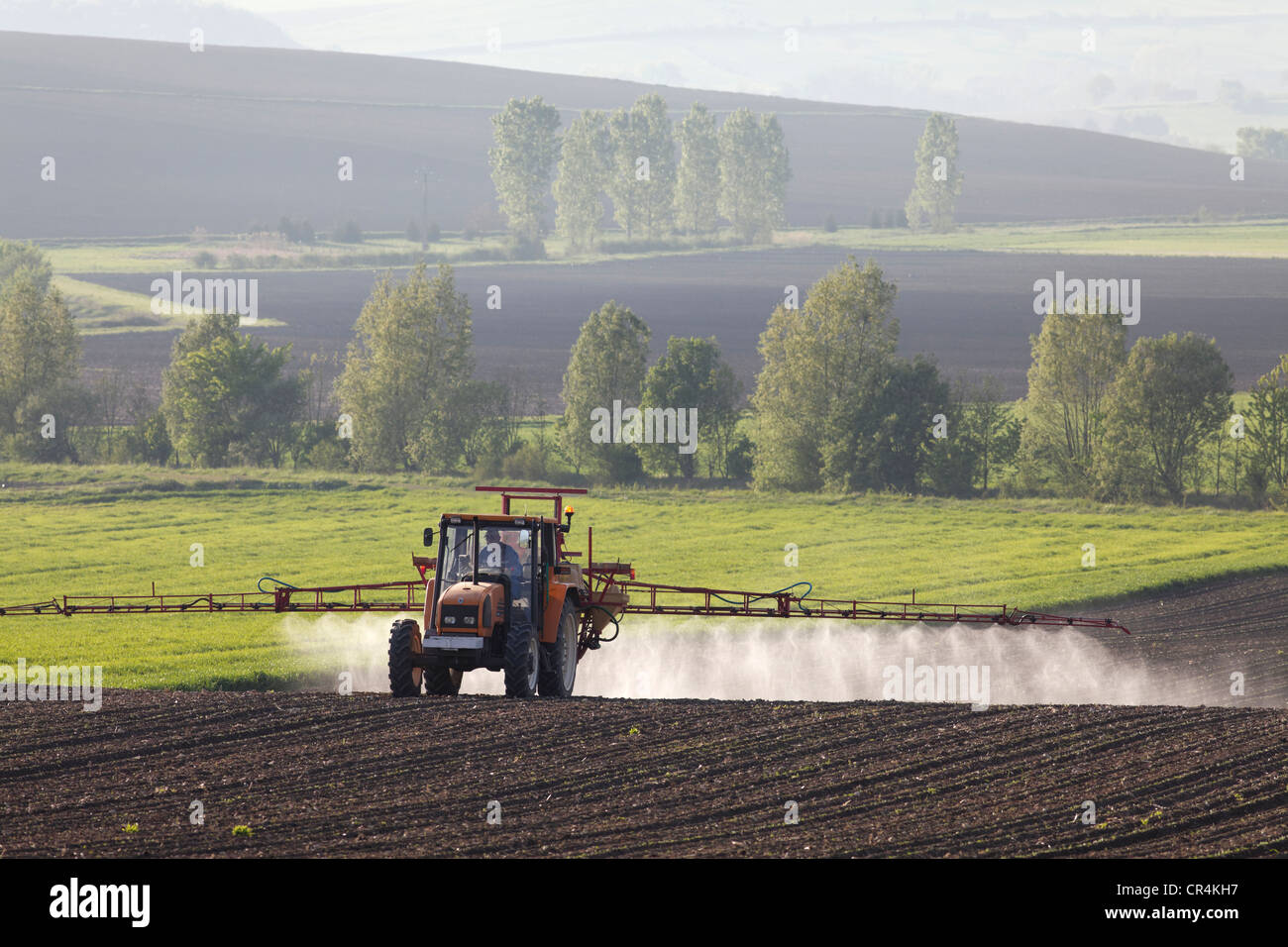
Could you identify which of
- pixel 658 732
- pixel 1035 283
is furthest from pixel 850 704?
pixel 1035 283

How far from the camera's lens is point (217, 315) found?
76.1 metres

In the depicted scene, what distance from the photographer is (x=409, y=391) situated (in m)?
72.6

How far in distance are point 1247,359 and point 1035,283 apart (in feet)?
183

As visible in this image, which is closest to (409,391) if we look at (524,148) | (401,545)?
(401,545)

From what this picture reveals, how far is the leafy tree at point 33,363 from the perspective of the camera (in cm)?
7569

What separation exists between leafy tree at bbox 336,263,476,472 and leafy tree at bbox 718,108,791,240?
118m

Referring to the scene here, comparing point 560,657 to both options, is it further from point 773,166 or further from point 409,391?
point 773,166

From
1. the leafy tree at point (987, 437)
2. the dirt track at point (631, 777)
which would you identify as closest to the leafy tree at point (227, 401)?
the leafy tree at point (987, 437)

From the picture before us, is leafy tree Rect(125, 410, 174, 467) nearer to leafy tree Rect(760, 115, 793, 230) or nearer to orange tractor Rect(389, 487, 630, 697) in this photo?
orange tractor Rect(389, 487, 630, 697)

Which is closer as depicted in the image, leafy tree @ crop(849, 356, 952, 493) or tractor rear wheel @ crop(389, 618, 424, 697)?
tractor rear wheel @ crop(389, 618, 424, 697)

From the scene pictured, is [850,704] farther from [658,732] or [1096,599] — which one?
[1096,599]

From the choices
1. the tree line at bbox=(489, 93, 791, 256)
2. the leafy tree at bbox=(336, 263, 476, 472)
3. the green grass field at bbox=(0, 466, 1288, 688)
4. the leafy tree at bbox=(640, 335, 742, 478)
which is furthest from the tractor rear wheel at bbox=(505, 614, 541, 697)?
the tree line at bbox=(489, 93, 791, 256)

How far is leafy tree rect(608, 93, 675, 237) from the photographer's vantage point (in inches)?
7141

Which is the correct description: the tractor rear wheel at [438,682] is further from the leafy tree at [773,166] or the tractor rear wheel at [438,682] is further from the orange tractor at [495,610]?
the leafy tree at [773,166]
